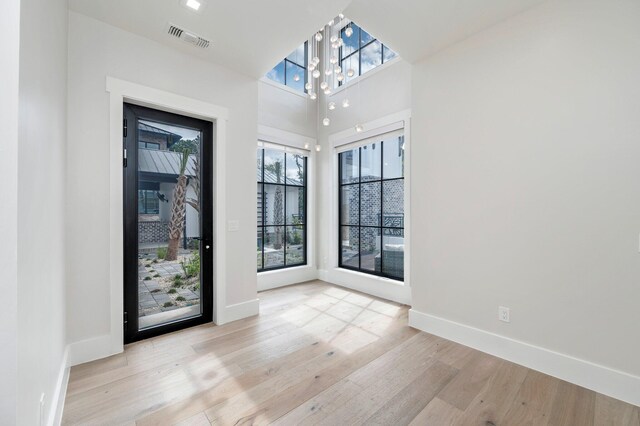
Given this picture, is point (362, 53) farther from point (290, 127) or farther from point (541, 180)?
point (541, 180)

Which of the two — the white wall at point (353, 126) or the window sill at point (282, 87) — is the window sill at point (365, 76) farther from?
the window sill at point (282, 87)

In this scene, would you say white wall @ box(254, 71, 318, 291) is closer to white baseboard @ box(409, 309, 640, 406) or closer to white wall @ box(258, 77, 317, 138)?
white wall @ box(258, 77, 317, 138)

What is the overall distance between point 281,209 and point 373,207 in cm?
156

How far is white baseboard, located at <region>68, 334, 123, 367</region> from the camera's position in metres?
2.25

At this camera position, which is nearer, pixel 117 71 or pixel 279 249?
pixel 117 71

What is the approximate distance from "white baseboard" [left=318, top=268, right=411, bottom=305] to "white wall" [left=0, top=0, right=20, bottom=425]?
3.57m

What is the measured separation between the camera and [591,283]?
2.02 meters

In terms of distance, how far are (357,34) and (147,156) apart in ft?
12.5

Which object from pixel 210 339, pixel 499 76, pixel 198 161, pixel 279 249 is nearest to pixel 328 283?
pixel 279 249

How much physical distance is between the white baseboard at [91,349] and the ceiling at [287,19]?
2783mm

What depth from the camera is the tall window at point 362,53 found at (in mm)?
4117

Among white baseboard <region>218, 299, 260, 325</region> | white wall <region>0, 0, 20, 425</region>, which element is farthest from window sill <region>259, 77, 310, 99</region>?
white wall <region>0, 0, 20, 425</region>

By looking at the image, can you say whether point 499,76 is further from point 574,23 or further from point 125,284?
point 125,284

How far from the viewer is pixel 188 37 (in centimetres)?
259
